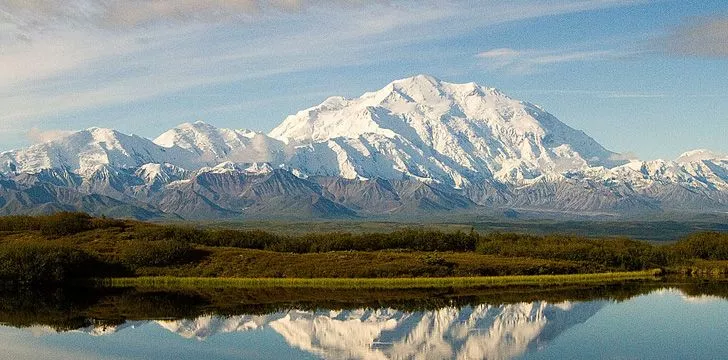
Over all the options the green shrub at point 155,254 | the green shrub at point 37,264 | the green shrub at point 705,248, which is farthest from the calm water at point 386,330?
the green shrub at point 705,248

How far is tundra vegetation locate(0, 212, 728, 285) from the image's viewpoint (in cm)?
13338

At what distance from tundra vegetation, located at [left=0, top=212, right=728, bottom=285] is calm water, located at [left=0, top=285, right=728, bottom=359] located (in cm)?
2401

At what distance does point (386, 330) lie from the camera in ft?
278

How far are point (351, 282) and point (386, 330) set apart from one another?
144 ft

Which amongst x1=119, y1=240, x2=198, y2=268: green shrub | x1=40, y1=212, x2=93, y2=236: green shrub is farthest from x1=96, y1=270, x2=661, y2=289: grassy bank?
x1=40, y1=212, x2=93, y2=236: green shrub

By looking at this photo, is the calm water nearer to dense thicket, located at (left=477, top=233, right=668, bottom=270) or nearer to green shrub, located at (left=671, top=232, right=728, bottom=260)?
dense thicket, located at (left=477, top=233, right=668, bottom=270)

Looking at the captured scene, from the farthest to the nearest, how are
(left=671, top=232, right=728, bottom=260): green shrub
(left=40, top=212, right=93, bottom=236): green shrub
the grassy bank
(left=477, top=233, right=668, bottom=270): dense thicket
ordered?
1. (left=671, top=232, right=728, bottom=260): green shrub
2. (left=40, top=212, right=93, bottom=236): green shrub
3. (left=477, top=233, right=668, bottom=270): dense thicket
4. the grassy bank

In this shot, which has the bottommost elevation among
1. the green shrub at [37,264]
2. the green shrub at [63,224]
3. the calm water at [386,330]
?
the calm water at [386,330]

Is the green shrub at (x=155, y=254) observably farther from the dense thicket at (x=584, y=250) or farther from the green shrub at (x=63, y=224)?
the dense thicket at (x=584, y=250)

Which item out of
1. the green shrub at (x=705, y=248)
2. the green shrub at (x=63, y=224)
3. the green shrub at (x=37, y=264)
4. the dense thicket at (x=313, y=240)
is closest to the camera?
the green shrub at (x=37, y=264)

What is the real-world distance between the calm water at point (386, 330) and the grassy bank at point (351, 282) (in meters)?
16.9

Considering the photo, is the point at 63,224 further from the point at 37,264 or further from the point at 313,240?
the point at 313,240

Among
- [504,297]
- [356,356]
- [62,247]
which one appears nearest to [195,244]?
[62,247]

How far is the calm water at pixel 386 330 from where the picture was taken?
2926 inches
